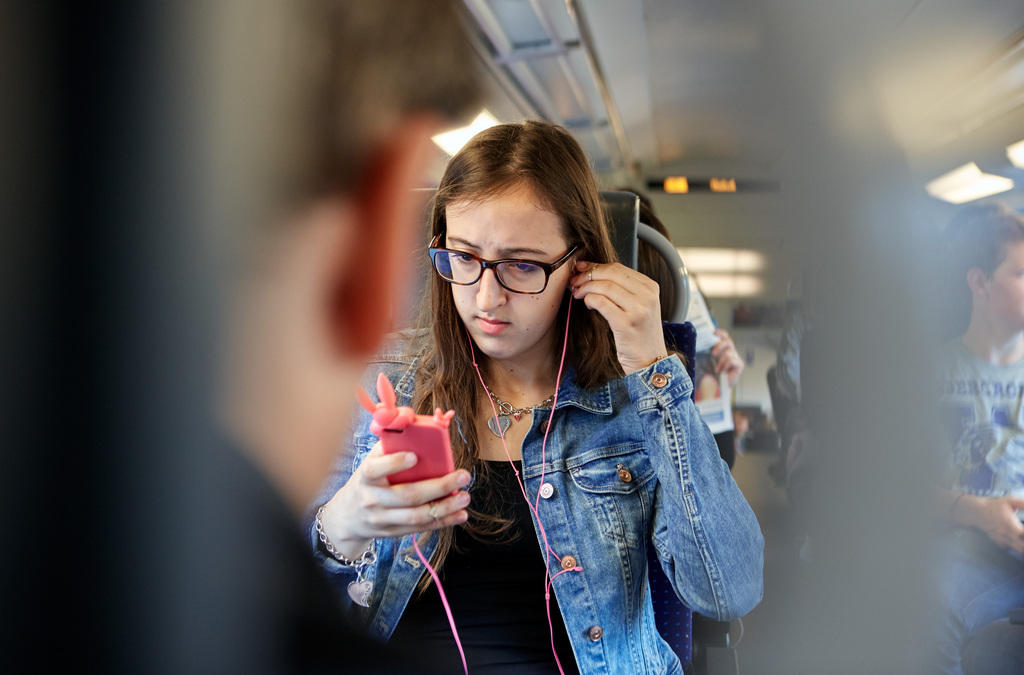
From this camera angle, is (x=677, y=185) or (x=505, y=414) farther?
(x=677, y=185)

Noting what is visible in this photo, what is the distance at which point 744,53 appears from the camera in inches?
38.5

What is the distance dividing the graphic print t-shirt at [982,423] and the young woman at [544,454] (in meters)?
0.37

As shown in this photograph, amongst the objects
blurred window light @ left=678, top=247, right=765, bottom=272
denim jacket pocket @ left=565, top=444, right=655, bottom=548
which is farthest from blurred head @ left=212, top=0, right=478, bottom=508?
blurred window light @ left=678, top=247, right=765, bottom=272

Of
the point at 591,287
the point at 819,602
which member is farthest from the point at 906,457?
the point at 591,287

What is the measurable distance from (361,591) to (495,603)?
0.19 meters

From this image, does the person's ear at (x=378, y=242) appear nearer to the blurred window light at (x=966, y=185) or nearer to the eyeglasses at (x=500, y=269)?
the eyeglasses at (x=500, y=269)

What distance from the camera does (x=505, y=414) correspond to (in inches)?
36.8

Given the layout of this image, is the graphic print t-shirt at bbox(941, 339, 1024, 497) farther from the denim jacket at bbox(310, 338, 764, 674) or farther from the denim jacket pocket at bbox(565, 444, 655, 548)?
the denim jacket pocket at bbox(565, 444, 655, 548)

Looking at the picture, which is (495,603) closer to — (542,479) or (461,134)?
(542,479)

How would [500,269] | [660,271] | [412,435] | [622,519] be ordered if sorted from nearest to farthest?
[412,435] < [500,269] < [622,519] < [660,271]

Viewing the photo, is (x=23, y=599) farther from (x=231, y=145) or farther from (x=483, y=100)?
(x=483, y=100)

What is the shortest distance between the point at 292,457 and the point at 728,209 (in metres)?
0.79

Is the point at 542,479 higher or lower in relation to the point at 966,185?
lower

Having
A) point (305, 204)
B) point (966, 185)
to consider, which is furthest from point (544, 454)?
point (966, 185)
